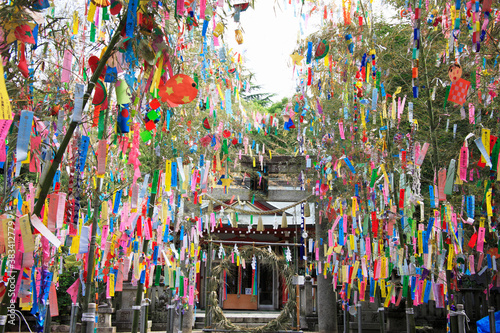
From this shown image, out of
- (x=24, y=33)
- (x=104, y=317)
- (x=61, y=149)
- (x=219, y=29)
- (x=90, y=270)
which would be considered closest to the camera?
(x=61, y=149)

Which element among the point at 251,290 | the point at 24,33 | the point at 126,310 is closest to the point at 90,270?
the point at 24,33

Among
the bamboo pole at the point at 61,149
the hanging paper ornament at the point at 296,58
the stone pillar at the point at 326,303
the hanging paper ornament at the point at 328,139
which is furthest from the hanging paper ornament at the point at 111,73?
the stone pillar at the point at 326,303

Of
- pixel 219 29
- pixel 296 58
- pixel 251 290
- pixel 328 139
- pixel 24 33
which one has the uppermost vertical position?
pixel 296 58

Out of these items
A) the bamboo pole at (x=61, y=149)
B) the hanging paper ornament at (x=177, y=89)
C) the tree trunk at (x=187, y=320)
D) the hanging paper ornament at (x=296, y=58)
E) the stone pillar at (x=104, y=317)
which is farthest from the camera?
the stone pillar at (x=104, y=317)

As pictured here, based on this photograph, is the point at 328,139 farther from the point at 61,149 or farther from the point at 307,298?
the point at 61,149

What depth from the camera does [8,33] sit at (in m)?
2.55

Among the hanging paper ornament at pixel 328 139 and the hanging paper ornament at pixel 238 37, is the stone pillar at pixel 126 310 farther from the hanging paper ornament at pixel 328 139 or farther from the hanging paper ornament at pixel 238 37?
the hanging paper ornament at pixel 238 37

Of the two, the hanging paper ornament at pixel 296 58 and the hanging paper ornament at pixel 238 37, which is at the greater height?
the hanging paper ornament at pixel 296 58

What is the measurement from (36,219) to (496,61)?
4.76 meters

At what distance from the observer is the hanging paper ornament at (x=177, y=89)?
2.82m

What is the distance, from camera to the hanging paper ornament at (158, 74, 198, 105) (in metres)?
2.82

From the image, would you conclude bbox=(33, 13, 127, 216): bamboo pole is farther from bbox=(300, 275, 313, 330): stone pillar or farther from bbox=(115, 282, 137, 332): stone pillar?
bbox=(300, 275, 313, 330): stone pillar

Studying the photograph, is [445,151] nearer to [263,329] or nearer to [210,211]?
[210,211]

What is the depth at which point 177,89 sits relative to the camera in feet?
9.32
